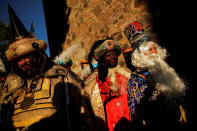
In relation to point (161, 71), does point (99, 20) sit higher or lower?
higher

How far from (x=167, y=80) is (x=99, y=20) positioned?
3088 mm

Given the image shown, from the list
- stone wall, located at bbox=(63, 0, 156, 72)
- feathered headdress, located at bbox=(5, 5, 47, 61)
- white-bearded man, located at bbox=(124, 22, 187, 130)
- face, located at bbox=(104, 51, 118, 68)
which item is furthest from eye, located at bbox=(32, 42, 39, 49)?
stone wall, located at bbox=(63, 0, 156, 72)

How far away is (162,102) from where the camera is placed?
1.42 metres

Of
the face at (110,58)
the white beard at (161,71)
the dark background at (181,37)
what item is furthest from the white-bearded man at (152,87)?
the face at (110,58)

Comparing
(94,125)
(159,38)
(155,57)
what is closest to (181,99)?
(155,57)

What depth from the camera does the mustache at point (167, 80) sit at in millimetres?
1250

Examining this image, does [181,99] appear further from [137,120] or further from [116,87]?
[116,87]

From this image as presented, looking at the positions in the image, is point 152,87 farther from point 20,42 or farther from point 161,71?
point 20,42

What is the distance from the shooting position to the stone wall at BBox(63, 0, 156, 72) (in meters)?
2.53

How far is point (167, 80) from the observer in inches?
51.1

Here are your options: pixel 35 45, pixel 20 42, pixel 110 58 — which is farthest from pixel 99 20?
pixel 20 42

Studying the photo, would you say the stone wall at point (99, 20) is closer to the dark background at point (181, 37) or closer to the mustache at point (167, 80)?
the dark background at point (181, 37)

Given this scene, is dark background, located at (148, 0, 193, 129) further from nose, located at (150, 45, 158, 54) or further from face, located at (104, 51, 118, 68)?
face, located at (104, 51, 118, 68)

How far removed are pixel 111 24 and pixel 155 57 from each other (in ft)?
7.26
